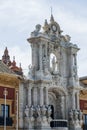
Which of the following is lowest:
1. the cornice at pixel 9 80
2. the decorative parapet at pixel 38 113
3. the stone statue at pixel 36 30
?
the decorative parapet at pixel 38 113

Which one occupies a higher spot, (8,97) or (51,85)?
(51,85)

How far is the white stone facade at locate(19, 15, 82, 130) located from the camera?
1667 inches

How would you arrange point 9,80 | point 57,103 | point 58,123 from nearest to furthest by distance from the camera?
1. point 9,80
2. point 58,123
3. point 57,103

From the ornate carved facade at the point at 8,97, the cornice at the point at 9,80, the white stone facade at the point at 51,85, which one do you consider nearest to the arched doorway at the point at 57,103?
the white stone facade at the point at 51,85

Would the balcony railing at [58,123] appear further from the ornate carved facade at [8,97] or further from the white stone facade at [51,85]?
the ornate carved facade at [8,97]

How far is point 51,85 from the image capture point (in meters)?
45.6

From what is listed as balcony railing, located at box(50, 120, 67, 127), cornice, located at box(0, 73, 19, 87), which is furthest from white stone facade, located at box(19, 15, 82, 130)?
cornice, located at box(0, 73, 19, 87)

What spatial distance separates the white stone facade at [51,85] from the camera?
4234cm

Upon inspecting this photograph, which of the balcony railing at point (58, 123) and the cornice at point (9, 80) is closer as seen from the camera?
the cornice at point (9, 80)

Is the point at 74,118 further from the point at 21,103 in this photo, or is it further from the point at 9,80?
the point at 9,80

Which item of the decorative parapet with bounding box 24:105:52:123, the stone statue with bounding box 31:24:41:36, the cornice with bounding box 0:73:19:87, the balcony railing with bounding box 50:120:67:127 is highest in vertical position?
the stone statue with bounding box 31:24:41:36

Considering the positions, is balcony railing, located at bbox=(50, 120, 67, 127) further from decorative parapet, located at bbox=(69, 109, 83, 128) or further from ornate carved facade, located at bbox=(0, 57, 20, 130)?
ornate carved facade, located at bbox=(0, 57, 20, 130)

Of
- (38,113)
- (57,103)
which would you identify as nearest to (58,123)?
(57,103)

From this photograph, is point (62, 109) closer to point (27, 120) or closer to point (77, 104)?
point (77, 104)
